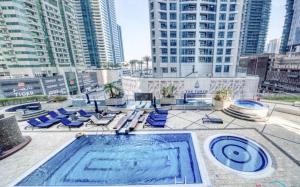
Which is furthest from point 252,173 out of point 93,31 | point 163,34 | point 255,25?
point 255,25

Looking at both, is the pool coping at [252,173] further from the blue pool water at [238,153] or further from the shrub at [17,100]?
the shrub at [17,100]

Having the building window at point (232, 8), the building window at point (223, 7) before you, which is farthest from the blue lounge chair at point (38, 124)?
the building window at point (232, 8)

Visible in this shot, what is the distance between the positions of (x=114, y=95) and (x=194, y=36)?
30.9m

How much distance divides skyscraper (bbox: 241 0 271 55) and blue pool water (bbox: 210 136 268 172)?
111m

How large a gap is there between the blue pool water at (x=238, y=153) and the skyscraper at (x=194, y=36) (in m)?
30.1

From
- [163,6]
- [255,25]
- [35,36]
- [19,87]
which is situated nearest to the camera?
[163,6]

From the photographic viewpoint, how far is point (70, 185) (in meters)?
5.92

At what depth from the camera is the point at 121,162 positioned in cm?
749

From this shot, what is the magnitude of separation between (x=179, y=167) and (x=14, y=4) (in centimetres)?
6984

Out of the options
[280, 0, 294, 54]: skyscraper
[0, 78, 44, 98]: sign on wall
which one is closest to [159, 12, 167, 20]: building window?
[0, 78, 44, 98]: sign on wall

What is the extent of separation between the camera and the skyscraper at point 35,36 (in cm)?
4400

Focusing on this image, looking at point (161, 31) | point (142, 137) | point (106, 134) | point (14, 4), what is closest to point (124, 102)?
point (106, 134)

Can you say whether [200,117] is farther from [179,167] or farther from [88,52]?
[88,52]

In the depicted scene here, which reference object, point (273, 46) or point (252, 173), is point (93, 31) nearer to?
point (252, 173)
